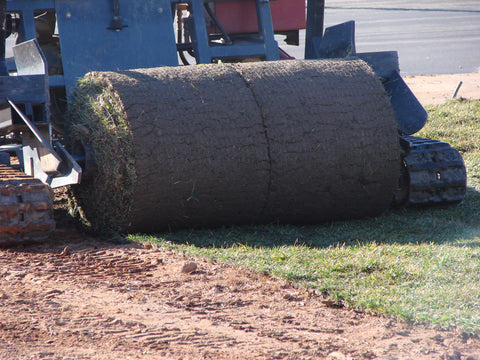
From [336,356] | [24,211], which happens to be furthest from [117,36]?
[336,356]

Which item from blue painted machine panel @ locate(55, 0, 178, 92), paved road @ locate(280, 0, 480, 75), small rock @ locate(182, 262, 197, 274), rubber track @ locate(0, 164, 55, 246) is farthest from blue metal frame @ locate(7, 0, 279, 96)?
paved road @ locate(280, 0, 480, 75)

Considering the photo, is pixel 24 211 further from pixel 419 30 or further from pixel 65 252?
pixel 419 30

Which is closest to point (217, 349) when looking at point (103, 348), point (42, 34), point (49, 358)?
point (103, 348)

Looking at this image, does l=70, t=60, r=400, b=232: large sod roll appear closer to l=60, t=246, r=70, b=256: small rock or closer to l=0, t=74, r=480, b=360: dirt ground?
l=60, t=246, r=70, b=256: small rock

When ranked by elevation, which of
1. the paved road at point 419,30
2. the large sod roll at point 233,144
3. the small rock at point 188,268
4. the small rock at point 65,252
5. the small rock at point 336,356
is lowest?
the paved road at point 419,30

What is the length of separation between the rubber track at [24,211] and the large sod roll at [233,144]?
17.3 inches

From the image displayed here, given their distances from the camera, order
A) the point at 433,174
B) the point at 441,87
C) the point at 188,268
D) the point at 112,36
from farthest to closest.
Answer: the point at 441,87 → the point at 112,36 → the point at 433,174 → the point at 188,268

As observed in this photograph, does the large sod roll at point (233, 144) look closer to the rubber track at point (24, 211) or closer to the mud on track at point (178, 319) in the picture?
the rubber track at point (24, 211)

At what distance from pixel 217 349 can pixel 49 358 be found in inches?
29.2

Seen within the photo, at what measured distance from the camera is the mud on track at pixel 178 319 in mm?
3186

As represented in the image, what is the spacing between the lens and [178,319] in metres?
3.55

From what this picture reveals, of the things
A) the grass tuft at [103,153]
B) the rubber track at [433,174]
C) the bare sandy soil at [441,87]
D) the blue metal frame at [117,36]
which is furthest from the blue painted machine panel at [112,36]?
the bare sandy soil at [441,87]

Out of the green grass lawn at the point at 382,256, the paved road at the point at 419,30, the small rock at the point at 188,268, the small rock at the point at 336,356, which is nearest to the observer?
the small rock at the point at 336,356

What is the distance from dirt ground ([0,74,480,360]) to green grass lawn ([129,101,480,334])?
124 millimetres
